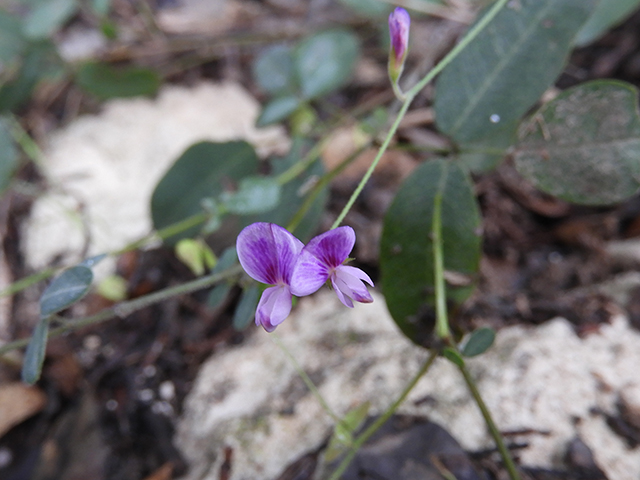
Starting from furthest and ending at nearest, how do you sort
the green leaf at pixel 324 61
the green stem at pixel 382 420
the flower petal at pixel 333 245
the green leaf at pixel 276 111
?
the green leaf at pixel 324 61
the green leaf at pixel 276 111
the green stem at pixel 382 420
the flower petal at pixel 333 245

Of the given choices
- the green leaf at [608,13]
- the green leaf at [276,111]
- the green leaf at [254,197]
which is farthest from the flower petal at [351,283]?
the green leaf at [608,13]

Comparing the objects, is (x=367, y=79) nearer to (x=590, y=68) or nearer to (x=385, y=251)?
(x=590, y=68)

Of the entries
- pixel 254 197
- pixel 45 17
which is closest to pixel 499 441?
pixel 254 197

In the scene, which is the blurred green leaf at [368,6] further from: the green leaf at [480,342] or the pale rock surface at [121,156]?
the green leaf at [480,342]

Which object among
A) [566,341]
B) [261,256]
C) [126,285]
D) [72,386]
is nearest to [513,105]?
[566,341]

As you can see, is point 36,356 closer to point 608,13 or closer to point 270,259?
point 270,259
